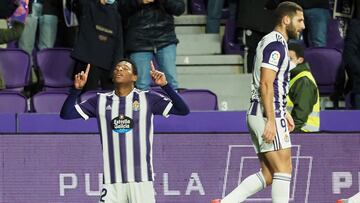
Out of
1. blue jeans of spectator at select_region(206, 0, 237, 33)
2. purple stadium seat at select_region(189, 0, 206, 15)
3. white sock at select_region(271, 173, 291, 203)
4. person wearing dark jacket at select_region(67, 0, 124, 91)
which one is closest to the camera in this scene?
white sock at select_region(271, 173, 291, 203)

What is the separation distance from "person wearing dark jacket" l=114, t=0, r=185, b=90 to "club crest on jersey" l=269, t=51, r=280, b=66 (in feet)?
10.2

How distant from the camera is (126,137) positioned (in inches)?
381

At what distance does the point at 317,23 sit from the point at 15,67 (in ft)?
11.6

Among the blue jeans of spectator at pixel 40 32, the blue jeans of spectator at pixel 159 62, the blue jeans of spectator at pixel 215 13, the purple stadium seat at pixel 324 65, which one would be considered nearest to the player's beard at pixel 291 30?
the blue jeans of spectator at pixel 159 62

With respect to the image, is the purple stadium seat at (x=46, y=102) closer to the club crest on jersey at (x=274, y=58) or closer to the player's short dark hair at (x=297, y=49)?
the player's short dark hair at (x=297, y=49)

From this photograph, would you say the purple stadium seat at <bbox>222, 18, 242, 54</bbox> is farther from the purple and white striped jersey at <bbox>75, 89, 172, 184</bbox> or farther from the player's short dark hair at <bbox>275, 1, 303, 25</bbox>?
the purple and white striped jersey at <bbox>75, 89, 172, 184</bbox>

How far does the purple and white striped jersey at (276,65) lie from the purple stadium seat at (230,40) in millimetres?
4752

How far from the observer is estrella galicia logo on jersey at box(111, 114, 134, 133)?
31.8 feet

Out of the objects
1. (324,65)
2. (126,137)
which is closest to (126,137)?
(126,137)

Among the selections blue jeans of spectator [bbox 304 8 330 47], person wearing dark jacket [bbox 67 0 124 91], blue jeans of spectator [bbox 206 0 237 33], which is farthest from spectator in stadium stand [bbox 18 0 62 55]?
blue jeans of spectator [bbox 304 8 330 47]

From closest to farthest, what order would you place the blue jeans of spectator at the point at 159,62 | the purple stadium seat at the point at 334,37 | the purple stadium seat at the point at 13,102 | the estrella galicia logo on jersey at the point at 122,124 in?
1. the estrella galicia logo on jersey at the point at 122,124
2. the purple stadium seat at the point at 13,102
3. the blue jeans of spectator at the point at 159,62
4. the purple stadium seat at the point at 334,37

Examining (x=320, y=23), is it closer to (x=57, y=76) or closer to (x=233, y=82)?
(x=233, y=82)

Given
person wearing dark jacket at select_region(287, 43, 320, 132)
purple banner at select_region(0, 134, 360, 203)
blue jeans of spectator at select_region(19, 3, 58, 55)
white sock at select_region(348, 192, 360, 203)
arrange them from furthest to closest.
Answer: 1. blue jeans of spectator at select_region(19, 3, 58, 55)
2. person wearing dark jacket at select_region(287, 43, 320, 132)
3. purple banner at select_region(0, 134, 360, 203)
4. white sock at select_region(348, 192, 360, 203)

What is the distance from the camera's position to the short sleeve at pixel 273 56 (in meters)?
9.71
